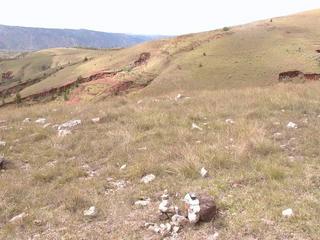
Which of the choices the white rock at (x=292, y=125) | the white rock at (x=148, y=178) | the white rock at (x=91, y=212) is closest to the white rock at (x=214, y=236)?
the white rock at (x=91, y=212)

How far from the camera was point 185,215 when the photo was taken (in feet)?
21.3

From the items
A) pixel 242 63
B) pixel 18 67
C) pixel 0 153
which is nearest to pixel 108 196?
pixel 0 153

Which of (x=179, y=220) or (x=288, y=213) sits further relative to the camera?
(x=179, y=220)

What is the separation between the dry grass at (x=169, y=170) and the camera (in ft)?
21.0

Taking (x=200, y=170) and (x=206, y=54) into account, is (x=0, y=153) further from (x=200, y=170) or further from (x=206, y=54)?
(x=206, y=54)

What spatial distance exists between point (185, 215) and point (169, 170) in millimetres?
2120

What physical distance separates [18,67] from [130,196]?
592 feet

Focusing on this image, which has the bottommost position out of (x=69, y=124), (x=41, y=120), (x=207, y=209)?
(x=41, y=120)

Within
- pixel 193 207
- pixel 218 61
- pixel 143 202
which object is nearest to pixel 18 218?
pixel 143 202

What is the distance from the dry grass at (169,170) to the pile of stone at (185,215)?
15cm

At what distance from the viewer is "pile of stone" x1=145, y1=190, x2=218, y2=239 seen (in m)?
6.25

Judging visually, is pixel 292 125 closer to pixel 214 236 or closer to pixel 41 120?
pixel 214 236

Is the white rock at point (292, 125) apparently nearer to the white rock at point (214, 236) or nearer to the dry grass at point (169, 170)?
the dry grass at point (169, 170)

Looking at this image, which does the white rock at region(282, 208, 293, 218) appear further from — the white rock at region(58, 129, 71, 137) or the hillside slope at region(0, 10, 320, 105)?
the hillside slope at region(0, 10, 320, 105)
